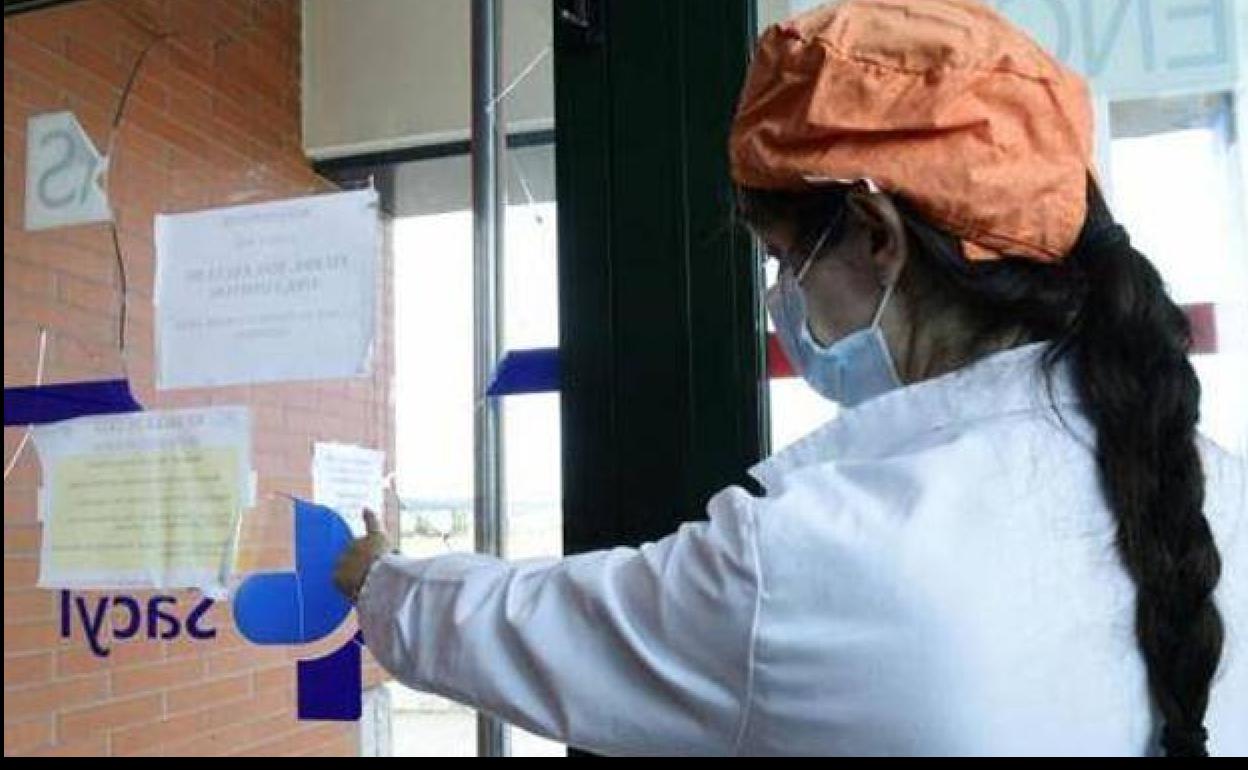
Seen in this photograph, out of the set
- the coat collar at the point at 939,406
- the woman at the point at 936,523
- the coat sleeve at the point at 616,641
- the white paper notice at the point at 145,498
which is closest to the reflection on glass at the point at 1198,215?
the woman at the point at 936,523

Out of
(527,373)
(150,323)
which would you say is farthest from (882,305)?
(150,323)

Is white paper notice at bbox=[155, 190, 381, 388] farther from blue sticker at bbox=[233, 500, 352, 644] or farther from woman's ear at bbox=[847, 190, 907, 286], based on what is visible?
woman's ear at bbox=[847, 190, 907, 286]

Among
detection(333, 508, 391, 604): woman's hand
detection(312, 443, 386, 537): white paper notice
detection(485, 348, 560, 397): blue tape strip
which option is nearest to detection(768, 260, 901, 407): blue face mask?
detection(485, 348, 560, 397): blue tape strip

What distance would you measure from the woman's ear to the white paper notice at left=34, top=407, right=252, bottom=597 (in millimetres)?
765

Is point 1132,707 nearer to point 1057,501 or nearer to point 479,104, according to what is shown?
point 1057,501

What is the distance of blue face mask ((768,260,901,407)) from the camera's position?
35.5 inches

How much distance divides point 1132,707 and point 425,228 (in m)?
0.85

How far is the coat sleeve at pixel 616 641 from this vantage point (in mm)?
736

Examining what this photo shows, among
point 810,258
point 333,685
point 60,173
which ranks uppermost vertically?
point 60,173

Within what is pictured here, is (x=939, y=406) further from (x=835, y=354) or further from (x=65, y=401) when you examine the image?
(x=65, y=401)

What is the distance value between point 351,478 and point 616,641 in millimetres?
606

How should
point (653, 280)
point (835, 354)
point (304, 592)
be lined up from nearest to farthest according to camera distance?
point (835, 354) < point (653, 280) < point (304, 592)

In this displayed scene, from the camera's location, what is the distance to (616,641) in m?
0.77

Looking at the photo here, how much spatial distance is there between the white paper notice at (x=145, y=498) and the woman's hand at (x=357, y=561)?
0.30 metres
